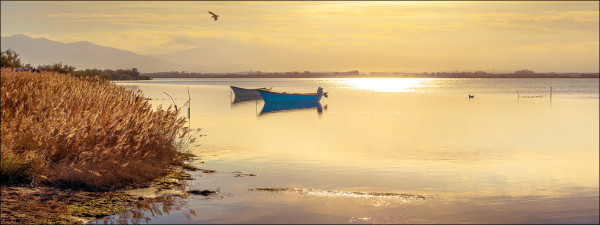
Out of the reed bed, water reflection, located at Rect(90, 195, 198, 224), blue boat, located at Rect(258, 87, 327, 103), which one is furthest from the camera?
blue boat, located at Rect(258, 87, 327, 103)

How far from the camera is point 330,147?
29.0 metres

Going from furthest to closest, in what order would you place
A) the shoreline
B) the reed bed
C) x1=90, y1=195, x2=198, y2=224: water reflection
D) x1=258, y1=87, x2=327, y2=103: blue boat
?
x1=258, y1=87, x2=327, y2=103: blue boat
the reed bed
x1=90, y1=195, x2=198, y2=224: water reflection
the shoreline

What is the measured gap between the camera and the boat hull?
258ft

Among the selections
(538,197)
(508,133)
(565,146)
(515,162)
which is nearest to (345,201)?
(538,197)

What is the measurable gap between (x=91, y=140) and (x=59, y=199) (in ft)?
9.00

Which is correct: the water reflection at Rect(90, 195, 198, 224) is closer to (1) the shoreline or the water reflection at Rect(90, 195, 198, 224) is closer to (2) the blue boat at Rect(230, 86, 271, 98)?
(1) the shoreline

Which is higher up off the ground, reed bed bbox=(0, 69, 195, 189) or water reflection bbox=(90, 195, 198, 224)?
reed bed bbox=(0, 69, 195, 189)

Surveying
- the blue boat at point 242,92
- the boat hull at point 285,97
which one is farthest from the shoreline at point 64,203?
the blue boat at point 242,92

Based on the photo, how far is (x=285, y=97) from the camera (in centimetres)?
8025

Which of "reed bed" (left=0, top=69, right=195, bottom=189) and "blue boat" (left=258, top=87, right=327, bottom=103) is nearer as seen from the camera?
"reed bed" (left=0, top=69, right=195, bottom=189)

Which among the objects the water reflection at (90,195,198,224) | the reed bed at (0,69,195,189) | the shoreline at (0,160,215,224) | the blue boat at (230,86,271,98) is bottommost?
the blue boat at (230,86,271,98)

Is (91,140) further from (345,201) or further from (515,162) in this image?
(515,162)

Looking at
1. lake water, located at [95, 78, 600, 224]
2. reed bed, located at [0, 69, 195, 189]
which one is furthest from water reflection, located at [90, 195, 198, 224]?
reed bed, located at [0, 69, 195, 189]

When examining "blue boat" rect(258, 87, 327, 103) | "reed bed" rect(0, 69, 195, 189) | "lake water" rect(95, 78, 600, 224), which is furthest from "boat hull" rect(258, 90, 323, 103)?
"reed bed" rect(0, 69, 195, 189)
